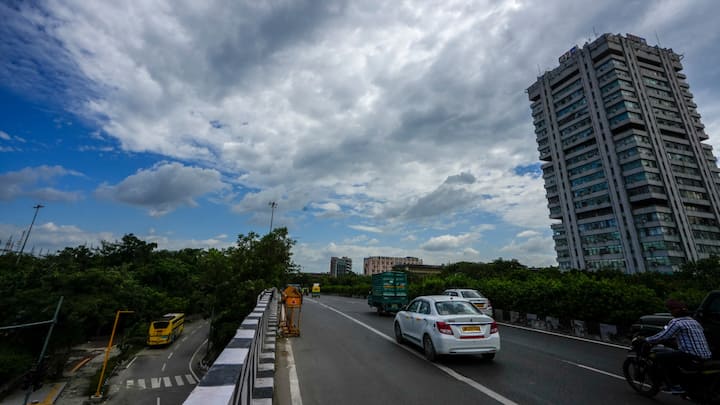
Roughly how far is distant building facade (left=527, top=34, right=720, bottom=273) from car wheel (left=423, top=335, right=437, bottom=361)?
7294 centimetres

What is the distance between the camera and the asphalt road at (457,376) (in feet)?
17.8

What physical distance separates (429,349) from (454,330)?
3.12 feet

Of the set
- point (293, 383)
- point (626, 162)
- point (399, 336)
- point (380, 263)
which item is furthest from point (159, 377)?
point (380, 263)

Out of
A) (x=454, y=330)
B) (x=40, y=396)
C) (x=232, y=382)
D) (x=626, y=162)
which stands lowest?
(x=40, y=396)

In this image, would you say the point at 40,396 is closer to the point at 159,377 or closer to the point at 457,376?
the point at 159,377

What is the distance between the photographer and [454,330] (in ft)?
24.6

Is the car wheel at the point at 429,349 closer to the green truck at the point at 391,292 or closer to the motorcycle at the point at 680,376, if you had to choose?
the motorcycle at the point at 680,376

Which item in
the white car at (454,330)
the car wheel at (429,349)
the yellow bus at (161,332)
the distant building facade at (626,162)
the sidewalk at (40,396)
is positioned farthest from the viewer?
the distant building facade at (626,162)

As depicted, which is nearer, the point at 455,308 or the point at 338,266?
the point at 455,308

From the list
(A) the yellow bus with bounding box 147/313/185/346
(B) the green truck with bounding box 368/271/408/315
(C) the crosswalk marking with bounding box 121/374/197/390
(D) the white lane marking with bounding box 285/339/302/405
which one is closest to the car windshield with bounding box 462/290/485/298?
(B) the green truck with bounding box 368/271/408/315

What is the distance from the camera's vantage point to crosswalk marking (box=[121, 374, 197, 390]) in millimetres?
21750

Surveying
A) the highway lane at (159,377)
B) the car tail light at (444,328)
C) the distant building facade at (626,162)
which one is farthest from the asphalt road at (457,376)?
the distant building facade at (626,162)

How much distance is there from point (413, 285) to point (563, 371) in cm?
2237

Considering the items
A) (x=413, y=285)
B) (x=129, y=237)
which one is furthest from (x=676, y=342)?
(x=129, y=237)
